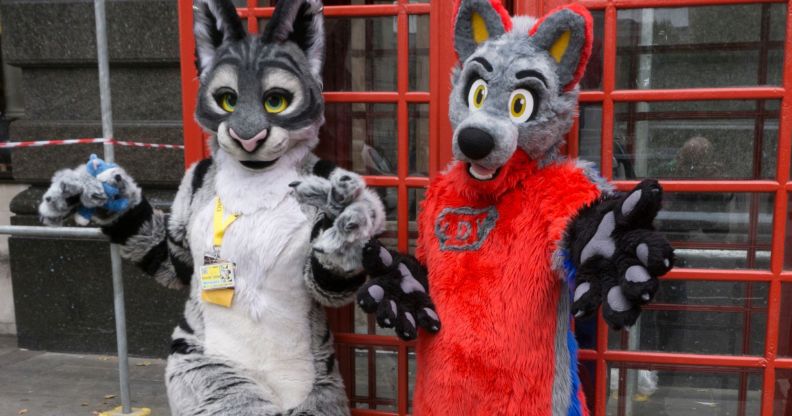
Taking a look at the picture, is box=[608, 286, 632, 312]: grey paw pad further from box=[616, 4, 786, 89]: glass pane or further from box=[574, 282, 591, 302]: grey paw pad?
box=[616, 4, 786, 89]: glass pane

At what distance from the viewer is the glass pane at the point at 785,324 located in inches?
103

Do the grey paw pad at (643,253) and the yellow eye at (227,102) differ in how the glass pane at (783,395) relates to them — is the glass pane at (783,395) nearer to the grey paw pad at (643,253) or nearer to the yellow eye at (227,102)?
the grey paw pad at (643,253)

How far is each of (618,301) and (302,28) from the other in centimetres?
160

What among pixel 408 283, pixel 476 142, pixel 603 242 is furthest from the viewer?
pixel 408 283

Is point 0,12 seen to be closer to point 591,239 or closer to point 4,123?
point 4,123

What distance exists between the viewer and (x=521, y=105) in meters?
2.15

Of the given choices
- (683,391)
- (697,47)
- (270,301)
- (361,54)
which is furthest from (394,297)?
(697,47)

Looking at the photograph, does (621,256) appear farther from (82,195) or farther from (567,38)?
(82,195)

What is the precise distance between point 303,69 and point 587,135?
1.12m

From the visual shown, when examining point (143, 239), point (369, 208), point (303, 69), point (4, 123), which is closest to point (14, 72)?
point (4, 123)

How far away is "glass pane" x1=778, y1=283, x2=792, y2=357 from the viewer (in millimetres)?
2619

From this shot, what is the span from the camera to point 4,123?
20.9 ft

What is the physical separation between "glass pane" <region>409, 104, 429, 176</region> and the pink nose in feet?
2.05

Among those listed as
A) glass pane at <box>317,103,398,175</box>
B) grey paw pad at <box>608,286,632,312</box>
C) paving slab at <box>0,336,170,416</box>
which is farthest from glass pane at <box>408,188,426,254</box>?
paving slab at <box>0,336,170,416</box>
